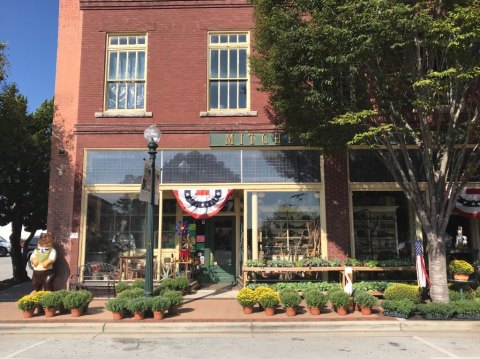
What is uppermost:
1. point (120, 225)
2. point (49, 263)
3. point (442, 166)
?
point (442, 166)

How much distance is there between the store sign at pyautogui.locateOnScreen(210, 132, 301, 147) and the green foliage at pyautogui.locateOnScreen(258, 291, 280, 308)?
495 centimetres

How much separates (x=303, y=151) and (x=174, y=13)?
18.8ft

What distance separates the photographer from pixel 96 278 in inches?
493

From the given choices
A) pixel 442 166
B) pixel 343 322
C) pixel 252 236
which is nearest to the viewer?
pixel 343 322

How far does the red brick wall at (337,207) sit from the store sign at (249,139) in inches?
49.4

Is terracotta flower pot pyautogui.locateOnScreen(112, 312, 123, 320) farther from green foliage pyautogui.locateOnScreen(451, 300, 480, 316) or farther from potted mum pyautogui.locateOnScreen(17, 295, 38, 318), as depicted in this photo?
green foliage pyautogui.locateOnScreen(451, 300, 480, 316)

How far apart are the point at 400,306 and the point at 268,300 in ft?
8.56

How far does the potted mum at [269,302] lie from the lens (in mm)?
9219

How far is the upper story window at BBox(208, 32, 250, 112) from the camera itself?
528 inches

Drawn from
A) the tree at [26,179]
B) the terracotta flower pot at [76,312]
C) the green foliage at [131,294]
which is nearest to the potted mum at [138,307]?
the green foliage at [131,294]

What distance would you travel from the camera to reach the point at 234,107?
13.4 metres

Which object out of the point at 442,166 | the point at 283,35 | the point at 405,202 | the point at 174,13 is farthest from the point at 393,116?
the point at 174,13

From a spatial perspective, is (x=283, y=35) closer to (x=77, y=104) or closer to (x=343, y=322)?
(x=343, y=322)

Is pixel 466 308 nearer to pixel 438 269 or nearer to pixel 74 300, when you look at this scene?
pixel 438 269
